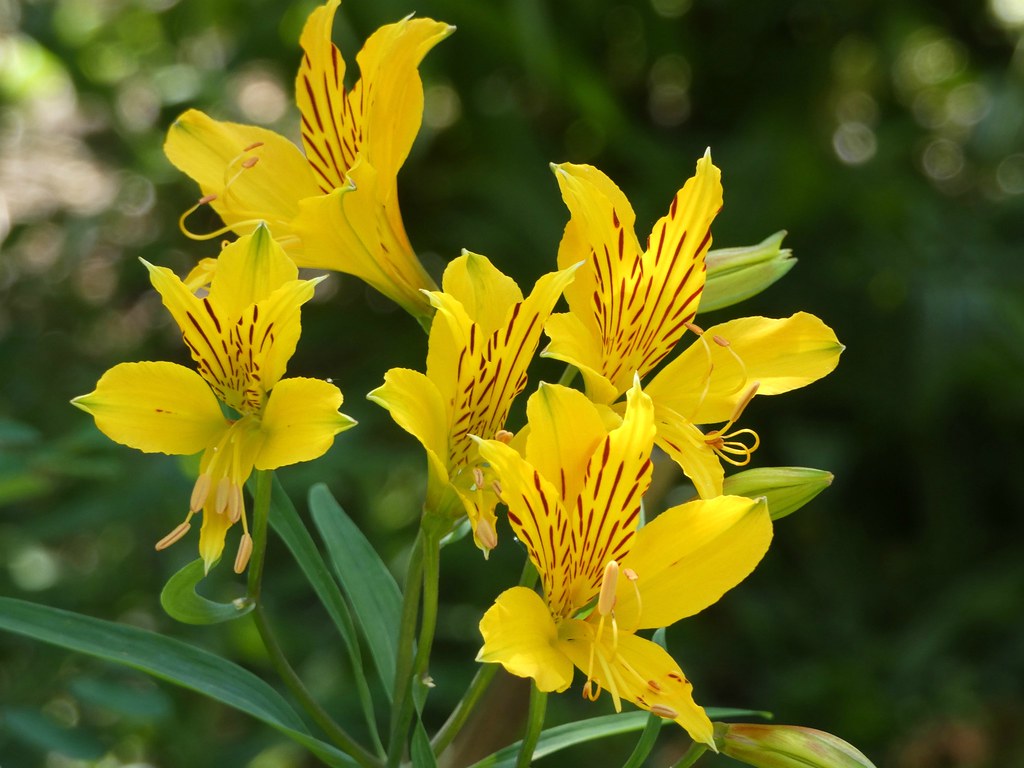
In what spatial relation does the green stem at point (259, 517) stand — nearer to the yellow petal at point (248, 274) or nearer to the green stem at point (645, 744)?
the yellow petal at point (248, 274)

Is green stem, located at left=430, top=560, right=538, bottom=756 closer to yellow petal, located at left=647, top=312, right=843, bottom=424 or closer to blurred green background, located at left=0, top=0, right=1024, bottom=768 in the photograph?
yellow petal, located at left=647, top=312, right=843, bottom=424

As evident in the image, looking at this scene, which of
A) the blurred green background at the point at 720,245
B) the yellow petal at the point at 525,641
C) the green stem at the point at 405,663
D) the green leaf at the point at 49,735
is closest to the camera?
the yellow petal at the point at 525,641

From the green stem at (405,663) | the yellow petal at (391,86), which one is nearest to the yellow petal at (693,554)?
the green stem at (405,663)

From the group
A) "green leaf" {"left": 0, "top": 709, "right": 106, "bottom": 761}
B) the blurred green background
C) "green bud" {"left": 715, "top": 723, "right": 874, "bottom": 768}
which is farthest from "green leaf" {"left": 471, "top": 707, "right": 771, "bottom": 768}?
the blurred green background

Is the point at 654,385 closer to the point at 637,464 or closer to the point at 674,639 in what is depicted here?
the point at 637,464

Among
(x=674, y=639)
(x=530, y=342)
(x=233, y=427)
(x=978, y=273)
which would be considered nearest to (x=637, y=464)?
(x=530, y=342)
